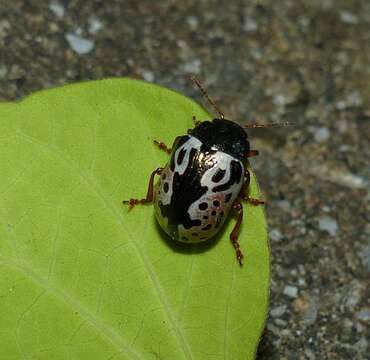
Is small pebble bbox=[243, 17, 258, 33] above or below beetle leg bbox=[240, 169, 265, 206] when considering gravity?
below

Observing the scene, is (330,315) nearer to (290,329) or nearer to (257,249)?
(290,329)

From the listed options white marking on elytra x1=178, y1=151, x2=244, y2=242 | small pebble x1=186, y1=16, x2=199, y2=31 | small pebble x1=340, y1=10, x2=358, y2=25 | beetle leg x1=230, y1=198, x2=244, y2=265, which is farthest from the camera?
small pebble x1=340, y1=10, x2=358, y2=25

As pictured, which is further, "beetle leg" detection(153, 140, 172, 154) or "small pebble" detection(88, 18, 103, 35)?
"small pebble" detection(88, 18, 103, 35)

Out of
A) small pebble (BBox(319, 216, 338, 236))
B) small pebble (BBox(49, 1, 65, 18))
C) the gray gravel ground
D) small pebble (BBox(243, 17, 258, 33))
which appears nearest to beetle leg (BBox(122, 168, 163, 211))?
the gray gravel ground

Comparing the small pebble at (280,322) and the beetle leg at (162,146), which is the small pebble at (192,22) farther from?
Answer: the small pebble at (280,322)

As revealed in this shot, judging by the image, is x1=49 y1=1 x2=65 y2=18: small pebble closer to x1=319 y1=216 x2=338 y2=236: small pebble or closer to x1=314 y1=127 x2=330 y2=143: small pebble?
x1=314 y1=127 x2=330 y2=143: small pebble

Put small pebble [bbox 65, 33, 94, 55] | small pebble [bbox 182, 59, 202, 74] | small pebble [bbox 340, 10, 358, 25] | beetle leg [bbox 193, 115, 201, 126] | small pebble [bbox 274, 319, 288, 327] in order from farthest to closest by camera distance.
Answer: small pebble [bbox 340, 10, 358, 25] → small pebble [bbox 182, 59, 202, 74] → small pebble [bbox 65, 33, 94, 55] → small pebble [bbox 274, 319, 288, 327] → beetle leg [bbox 193, 115, 201, 126]

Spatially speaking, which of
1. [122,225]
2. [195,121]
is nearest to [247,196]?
[195,121]
